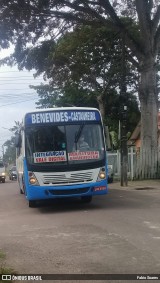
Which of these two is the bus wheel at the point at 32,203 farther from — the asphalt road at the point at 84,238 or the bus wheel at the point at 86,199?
the bus wheel at the point at 86,199

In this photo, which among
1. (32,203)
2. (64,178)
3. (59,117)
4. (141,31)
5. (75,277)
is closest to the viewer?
(75,277)

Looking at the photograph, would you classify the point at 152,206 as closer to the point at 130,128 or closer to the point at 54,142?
the point at 54,142

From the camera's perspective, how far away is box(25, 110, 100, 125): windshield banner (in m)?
13.2

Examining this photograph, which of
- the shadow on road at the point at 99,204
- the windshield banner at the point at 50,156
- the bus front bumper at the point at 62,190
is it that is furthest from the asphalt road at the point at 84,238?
the windshield banner at the point at 50,156

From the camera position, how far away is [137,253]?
7145 millimetres

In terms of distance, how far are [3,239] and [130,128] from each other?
144 feet

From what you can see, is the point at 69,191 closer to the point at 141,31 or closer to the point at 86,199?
the point at 86,199

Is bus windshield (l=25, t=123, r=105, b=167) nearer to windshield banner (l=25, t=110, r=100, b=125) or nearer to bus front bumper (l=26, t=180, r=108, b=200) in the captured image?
windshield banner (l=25, t=110, r=100, b=125)

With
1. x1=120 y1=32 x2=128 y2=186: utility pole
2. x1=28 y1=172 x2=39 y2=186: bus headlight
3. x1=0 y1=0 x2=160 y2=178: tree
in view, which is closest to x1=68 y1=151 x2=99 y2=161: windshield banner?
x1=28 y1=172 x2=39 y2=186: bus headlight

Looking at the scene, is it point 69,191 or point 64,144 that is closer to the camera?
point 69,191

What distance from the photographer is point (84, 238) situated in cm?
855

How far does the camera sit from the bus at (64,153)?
12.7 metres

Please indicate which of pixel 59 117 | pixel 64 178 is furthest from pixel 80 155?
pixel 59 117

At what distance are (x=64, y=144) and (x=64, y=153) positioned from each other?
276 mm
